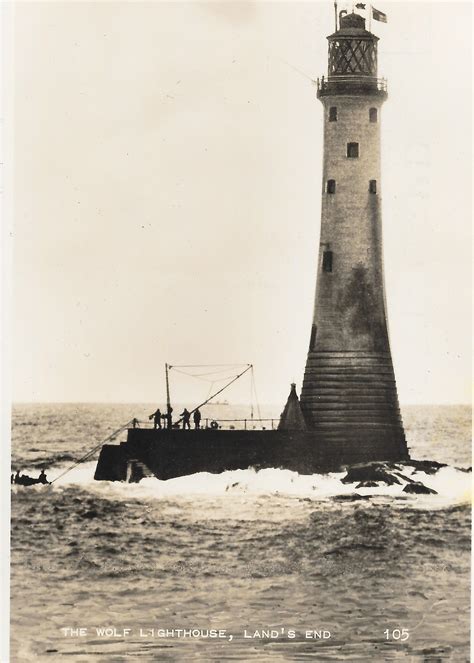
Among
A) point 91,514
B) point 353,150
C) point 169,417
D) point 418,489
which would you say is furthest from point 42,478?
point 353,150

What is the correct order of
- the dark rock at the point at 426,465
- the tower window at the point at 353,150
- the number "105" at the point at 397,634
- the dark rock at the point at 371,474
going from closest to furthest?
1. the number "105" at the point at 397,634
2. the dark rock at the point at 426,465
3. the dark rock at the point at 371,474
4. the tower window at the point at 353,150

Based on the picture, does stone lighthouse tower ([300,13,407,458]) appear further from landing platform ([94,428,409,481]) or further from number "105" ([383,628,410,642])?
number "105" ([383,628,410,642])

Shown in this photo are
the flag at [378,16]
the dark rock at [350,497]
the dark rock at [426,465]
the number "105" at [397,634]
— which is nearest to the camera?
the number "105" at [397,634]

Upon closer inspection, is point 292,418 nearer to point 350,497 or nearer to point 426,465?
point 350,497

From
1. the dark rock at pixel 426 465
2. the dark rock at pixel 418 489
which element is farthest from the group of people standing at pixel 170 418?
the dark rock at pixel 418 489

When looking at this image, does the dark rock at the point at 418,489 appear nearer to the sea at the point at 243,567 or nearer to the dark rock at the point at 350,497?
the sea at the point at 243,567

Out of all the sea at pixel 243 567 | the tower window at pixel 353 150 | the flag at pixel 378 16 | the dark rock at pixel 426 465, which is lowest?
the sea at pixel 243 567
